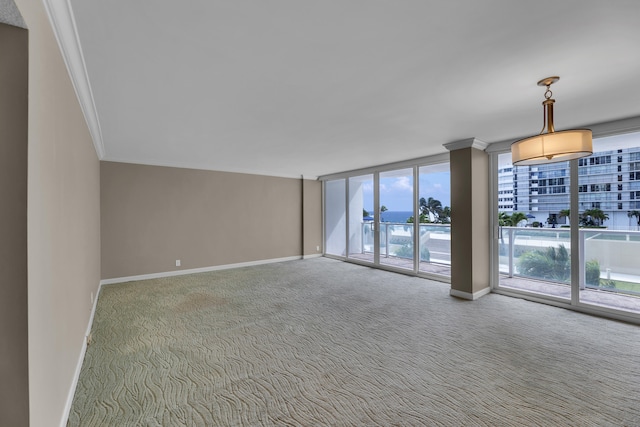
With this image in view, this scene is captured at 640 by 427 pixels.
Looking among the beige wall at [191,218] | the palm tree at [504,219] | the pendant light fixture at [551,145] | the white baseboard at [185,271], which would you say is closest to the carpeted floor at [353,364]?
the white baseboard at [185,271]

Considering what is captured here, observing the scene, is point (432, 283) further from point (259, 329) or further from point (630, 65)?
point (630, 65)

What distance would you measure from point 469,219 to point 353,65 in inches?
128

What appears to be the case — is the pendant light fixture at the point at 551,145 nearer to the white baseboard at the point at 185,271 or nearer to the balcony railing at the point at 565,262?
the balcony railing at the point at 565,262

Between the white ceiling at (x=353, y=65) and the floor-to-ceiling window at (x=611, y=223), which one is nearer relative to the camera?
the white ceiling at (x=353, y=65)

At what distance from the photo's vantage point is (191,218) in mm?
6008

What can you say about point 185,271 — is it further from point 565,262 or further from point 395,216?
point 565,262

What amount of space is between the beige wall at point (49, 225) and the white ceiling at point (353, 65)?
1.18ft

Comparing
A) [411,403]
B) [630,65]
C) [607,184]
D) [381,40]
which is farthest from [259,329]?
[607,184]

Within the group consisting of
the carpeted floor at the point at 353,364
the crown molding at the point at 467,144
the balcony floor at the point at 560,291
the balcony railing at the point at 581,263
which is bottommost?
the carpeted floor at the point at 353,364

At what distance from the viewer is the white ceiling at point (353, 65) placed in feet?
5.11

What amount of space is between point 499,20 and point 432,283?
441cm

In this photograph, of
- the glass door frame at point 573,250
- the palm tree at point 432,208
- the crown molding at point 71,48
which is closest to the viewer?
the crown molding at point 71,48

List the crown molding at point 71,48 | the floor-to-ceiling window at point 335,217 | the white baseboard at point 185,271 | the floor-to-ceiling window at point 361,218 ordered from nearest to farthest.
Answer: the crown molding at point 71,48, the white baseboard at point 185,271, the floor-to-ceiling window at point 361,218, the floor-to-ceiling window at point 335,217

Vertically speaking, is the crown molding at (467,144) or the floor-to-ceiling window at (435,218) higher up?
the crown molding at (467,144)
